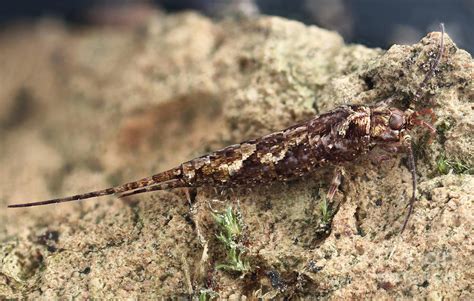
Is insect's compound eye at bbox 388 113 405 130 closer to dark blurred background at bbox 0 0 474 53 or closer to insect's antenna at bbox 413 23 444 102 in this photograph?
insect's antenna at bbox 413 23 444 102

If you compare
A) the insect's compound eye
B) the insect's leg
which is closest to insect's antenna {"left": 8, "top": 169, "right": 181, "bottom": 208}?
the insect's leg

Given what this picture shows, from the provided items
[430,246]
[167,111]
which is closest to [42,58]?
[167,111]

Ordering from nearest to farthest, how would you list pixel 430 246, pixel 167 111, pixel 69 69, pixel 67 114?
pixel 430 246 < pixel 167 111 < pixel 67 114 < pixel 69 69

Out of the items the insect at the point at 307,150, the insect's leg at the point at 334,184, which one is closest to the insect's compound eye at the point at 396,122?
the insect at the point at 307,150

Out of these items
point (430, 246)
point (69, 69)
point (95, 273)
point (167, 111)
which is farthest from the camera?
point (69, 69)

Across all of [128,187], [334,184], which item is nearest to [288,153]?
[334,184]

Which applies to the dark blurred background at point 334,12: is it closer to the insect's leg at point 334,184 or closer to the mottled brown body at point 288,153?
the mottled brown body at point 288,153

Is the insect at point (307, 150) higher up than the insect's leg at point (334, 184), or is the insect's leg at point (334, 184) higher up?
the insect at point (307, 150)

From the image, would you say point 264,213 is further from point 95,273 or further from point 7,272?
point 7,272
